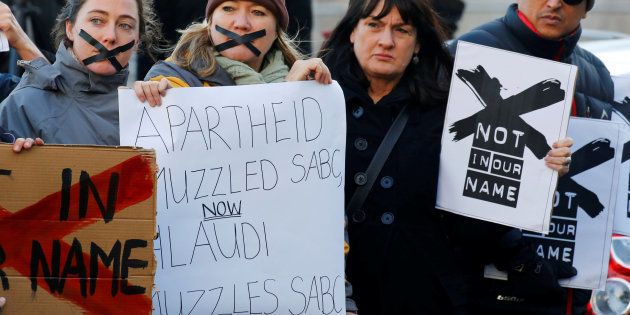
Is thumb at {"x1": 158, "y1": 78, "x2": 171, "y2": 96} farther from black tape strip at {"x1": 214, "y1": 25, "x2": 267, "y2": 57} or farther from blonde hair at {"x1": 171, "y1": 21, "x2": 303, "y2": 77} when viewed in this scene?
black tape strip at {"x1": 214, "y1": 25, "x2": 267, "y2": 57}

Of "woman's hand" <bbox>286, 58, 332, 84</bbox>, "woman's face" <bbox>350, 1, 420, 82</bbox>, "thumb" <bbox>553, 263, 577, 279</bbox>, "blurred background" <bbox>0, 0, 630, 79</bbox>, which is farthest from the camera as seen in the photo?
"blurred background" <bbox>0, 0, 630, 79</bbox>

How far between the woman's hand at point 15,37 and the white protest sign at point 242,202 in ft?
2.95

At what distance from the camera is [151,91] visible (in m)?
4.12

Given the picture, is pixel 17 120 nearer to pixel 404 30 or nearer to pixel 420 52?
pixel 404 30

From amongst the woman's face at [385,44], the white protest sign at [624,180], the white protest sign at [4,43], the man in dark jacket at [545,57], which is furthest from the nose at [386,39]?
the white protest sign at [4,43]

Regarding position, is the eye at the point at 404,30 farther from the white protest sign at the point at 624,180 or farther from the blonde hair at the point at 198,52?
the white protest sign at the point at 624,180

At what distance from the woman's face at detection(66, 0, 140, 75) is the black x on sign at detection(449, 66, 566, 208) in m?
1.25

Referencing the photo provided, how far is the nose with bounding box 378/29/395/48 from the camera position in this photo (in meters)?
4.74

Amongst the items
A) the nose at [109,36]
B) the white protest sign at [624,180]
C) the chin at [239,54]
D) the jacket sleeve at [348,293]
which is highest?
the nose at [109,36]

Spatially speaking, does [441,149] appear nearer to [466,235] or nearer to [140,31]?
[466,235]

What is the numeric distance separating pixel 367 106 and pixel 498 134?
51cm

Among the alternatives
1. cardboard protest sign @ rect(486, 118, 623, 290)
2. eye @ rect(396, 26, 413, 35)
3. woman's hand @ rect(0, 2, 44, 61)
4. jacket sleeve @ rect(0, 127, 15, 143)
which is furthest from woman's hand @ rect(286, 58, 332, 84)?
cardboard protest sign @ rect(486, 118, 623, 290)

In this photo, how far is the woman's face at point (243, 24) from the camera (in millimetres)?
4422

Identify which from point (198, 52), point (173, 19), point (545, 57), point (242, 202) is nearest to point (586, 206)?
point (545, 57)
